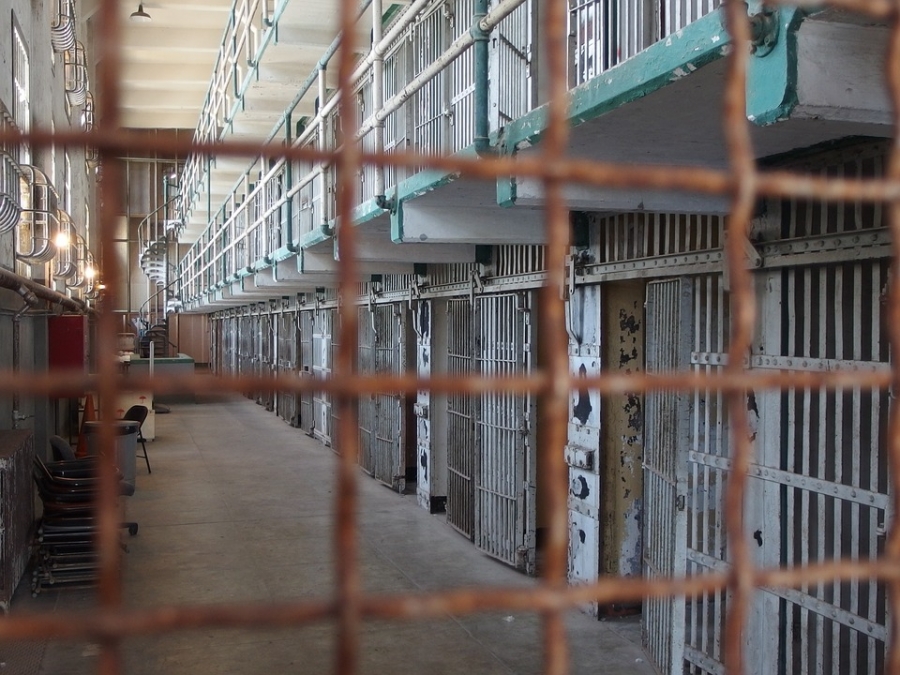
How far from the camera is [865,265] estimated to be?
123 inches

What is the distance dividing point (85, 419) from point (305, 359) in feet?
13.5

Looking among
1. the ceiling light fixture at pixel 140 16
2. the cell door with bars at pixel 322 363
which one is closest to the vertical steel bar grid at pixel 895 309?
the cell door with bars at pixel 322 363

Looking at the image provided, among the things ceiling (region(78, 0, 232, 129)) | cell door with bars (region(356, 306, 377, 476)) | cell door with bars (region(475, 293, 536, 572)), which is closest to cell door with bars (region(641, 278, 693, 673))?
cell door with bars (region(475, 293, 536, 572))

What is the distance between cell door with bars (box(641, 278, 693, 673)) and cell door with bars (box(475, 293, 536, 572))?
1.43m

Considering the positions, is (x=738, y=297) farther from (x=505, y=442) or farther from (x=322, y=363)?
(x=322, y=363)

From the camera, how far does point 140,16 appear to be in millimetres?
14422

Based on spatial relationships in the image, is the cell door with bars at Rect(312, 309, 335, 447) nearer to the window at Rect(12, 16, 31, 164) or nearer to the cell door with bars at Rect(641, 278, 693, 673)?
the window at Rect(12, 16, 31, 164)

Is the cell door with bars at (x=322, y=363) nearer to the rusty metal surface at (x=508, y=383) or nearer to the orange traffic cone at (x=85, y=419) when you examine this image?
the orange traffic cone at (x=85, y=419)

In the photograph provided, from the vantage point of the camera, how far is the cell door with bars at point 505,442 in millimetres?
6277

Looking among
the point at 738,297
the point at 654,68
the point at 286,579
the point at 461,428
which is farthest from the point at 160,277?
the point at 738,297

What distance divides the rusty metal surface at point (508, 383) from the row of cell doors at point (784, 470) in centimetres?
206

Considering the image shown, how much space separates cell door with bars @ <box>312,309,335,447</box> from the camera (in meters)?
12.5

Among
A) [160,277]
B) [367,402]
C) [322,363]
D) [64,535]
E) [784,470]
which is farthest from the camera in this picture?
[160,277]

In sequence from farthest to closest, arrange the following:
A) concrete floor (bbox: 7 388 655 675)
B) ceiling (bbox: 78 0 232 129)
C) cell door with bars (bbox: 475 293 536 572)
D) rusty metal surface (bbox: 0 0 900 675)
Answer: ceiling (bbox: 78 0 232 129), cell door with bars (bbox: 475 293 536 572), concrete floor (bbox: 7 388 655 675), rusty metal surface (bbox: 0 0 900 675)
